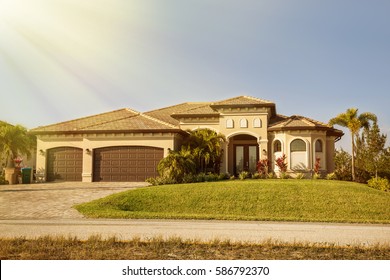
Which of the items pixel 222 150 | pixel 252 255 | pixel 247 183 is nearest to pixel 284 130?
pixel 222 150

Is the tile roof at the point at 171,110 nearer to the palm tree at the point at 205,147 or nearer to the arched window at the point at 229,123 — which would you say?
the arched window at the point at 229,123

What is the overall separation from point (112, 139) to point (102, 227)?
1639cm

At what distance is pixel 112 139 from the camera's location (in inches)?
1081

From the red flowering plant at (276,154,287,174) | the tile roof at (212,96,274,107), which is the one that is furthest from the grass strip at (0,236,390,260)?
the tile roof at (212,96,274,107)

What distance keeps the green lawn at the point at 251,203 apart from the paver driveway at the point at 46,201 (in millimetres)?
1053

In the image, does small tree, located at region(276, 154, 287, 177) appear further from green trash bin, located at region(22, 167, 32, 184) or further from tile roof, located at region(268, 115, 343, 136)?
green trash bin, located at region(22, 167, 32, 184)

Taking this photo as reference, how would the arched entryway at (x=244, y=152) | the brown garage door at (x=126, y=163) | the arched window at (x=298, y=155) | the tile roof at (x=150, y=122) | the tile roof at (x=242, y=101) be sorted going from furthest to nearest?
1. the arched entryway at (x=244, y=152)
2. the tile roof at (x=242, y=101)
3. the tile roof at (x=150, y=122)
4. the arched window at (x=298, y=155)
5. the brown garage door at (x=126, y=163)

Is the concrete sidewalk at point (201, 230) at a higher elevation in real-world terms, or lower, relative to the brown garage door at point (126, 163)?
lower

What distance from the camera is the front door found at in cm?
2980

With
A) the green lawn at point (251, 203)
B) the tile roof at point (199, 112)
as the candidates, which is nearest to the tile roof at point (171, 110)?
the tile roof at point (199, 112)

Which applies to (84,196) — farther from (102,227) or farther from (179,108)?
(179,108)

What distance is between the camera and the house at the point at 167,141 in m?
27.1

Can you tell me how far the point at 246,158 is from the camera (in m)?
30.0
